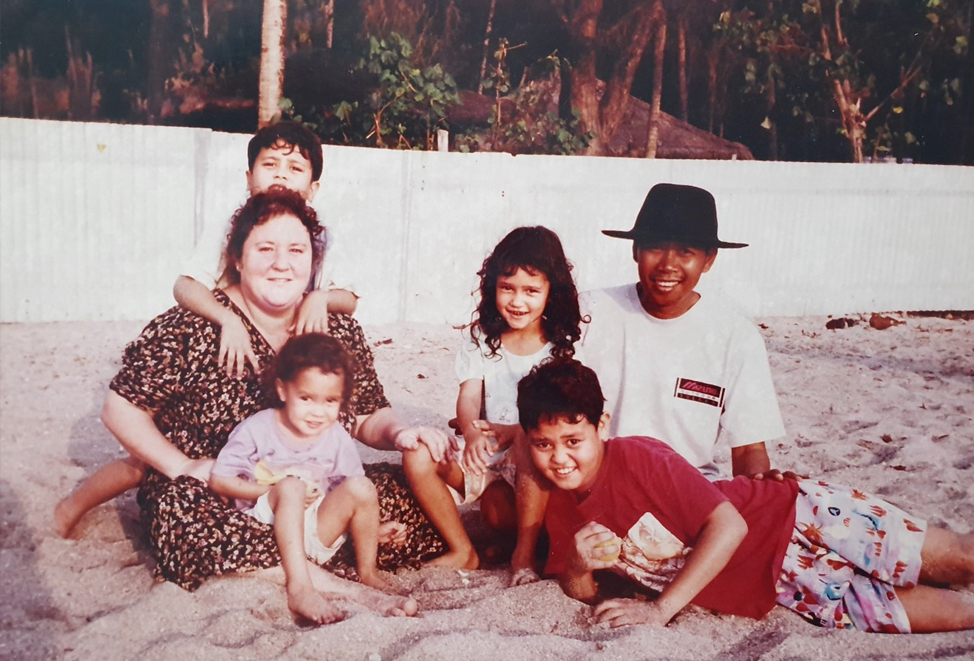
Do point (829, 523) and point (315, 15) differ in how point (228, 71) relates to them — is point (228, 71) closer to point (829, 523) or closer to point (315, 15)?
point (315, 15)

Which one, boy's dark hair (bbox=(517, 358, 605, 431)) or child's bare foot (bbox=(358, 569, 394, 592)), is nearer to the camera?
boy's dark hair (bbox=(517, 358, 605, 431))

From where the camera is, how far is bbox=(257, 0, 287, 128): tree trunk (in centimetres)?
216

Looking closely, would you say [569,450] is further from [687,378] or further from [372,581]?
[372,581]

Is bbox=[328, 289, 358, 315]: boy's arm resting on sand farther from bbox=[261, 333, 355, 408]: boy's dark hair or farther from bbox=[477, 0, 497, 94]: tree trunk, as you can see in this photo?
bbox=[477, 0, 497, 94]: tree trunk

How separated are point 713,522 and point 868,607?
420 mm

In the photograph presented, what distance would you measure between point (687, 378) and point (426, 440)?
0.63 metres

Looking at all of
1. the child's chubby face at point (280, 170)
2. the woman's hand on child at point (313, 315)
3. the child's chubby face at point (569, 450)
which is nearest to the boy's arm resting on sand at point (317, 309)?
the woman's hand on child at point (313, 315)

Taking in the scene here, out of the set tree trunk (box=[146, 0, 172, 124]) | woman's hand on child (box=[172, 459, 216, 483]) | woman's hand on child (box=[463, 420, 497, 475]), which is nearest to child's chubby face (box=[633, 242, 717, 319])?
woman's hand on child (box=[463, 420, 497, 475])

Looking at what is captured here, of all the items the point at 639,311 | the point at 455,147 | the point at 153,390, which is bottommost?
the point at 153,390

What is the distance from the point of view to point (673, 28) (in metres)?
2.36

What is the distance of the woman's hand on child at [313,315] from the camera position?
2.08 metres

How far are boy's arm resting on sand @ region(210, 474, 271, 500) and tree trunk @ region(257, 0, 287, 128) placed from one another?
0.83 meters

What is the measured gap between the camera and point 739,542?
6.36 ft

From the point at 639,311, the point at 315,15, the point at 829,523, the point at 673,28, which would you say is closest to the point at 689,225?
the point at 639,311
